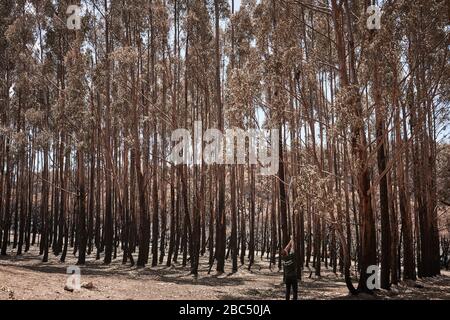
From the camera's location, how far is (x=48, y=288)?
10.2 m

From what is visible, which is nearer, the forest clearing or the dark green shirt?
the dark green shirt

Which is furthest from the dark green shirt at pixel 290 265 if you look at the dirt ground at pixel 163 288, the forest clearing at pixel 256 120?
the dirt ground at pixel 163 288

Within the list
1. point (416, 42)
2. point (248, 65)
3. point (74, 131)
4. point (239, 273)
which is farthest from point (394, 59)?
point (74, 131)

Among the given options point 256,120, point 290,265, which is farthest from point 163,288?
point 256,120

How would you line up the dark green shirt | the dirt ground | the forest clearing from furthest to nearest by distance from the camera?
the forest clearing, the dark green shirt, the dirt ground

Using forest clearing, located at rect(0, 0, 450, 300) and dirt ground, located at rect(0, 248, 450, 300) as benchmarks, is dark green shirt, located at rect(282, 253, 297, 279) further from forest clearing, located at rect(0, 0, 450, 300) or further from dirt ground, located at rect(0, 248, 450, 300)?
dirt ground, located at rect(0, 248, 450, 300)

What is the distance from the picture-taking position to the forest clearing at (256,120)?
12.3 meters

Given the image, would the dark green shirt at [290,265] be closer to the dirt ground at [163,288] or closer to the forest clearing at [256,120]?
the forest clearing at [256,120]

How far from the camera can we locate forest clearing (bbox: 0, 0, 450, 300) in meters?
12.3

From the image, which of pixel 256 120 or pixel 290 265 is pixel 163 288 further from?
pixel 256 120

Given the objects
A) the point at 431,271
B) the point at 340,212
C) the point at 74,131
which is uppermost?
the point at 74,131

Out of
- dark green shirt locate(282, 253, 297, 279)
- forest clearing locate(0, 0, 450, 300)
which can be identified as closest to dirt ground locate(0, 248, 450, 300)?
forest clearing locate(0, 0, 450, 300)

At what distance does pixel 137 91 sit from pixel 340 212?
11427 millimetres

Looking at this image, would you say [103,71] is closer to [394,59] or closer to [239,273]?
[239,273]
